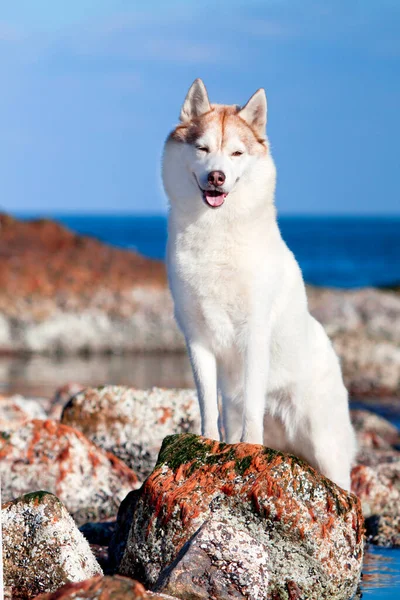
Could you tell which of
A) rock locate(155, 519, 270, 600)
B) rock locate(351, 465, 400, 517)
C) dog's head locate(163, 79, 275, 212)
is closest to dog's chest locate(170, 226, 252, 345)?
dog's head locate(163, 79, 275, 212)

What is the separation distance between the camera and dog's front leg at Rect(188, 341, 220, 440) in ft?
21.7

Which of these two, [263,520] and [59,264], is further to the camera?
[59,264]

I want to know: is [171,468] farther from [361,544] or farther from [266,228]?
[266,228]

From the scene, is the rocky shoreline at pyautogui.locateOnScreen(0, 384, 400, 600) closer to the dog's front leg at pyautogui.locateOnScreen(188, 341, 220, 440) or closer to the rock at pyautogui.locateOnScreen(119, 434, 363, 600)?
the rock at pyautogui.locateOnScreen(119, 434, 363, 600)

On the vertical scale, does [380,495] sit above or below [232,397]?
below

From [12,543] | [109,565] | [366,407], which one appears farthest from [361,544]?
[366,407]

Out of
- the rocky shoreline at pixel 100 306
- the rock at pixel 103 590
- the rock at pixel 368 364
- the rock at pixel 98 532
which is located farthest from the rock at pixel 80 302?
the rock at pixel 103 590

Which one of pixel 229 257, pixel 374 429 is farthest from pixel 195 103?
pixel 374 429

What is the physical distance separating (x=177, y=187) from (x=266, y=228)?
683mm

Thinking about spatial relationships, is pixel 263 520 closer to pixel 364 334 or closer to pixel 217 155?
pixel 217 155

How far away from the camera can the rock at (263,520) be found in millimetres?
5668

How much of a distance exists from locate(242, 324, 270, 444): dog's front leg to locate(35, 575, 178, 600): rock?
2.21m

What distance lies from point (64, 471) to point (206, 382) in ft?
5.88

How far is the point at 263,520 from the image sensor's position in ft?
18.8
